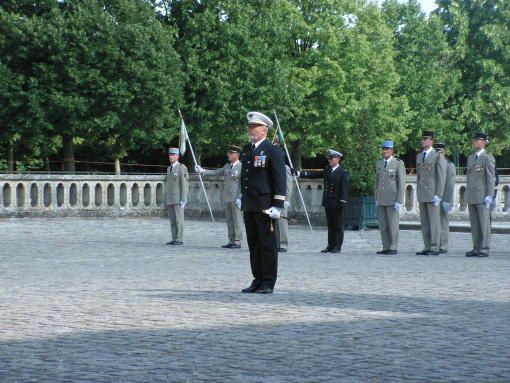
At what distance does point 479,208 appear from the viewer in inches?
707

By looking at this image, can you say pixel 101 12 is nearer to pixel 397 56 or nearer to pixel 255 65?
pixel 255 65

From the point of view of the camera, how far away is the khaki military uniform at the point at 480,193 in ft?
58.1

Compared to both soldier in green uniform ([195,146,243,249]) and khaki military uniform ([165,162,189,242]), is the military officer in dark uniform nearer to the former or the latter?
soldier in green uniform ([195,146,243,249])

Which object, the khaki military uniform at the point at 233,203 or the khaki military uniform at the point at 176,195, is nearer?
the khaki military uniform at the point at 233,203

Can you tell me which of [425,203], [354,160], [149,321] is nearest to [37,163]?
[354,160]

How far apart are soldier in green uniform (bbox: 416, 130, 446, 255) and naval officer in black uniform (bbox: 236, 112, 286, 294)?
283 inches

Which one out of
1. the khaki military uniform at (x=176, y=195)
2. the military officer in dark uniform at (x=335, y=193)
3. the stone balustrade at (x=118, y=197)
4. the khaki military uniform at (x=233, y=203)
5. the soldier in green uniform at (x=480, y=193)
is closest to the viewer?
the soldier in green uniform at (x=480, y=193)

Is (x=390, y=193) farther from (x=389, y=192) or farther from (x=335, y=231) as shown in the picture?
(x=335, y=231)

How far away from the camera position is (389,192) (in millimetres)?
18672

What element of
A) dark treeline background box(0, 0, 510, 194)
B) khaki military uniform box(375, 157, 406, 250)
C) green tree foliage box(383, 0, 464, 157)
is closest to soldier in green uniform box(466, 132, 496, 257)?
khaki military uniform box(375, 157, 406, 250)

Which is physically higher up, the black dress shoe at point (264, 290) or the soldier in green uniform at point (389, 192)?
the soldier in green uniform at point (389, 192)

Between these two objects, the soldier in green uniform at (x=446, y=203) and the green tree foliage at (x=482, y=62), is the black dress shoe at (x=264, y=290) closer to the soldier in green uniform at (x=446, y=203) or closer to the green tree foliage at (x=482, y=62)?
the soldier in green uniform at (x=446, y=203)

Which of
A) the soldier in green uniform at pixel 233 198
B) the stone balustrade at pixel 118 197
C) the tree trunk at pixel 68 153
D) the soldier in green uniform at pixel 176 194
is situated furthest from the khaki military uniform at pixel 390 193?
the tree trunk at pixel 68 153

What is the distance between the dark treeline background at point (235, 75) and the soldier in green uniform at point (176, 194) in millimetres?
14460
